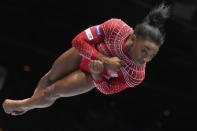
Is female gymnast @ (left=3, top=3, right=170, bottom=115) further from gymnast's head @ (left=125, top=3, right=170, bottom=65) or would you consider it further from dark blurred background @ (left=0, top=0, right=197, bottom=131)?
dark blurred background @ (left=0, top=0, right=197, bottom=131)

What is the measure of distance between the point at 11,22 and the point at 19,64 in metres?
0.49

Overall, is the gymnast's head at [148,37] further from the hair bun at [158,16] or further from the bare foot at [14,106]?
the bare foot at [14,106]

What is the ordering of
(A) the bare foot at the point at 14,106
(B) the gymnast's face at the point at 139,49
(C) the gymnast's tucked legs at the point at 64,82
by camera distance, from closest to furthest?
(B) the gymnast's face at the point at 139,49, (C) the gymnast's tucked legs at the point at 64,82, (A) the bare foot at the point at 14,106

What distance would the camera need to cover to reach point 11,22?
334 centimetres

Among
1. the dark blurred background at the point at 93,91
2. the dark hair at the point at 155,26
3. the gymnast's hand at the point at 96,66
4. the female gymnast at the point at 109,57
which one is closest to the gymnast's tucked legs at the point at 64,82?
the female gymnast at the point at 109,57

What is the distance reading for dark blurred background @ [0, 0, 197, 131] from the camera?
10.6 feet

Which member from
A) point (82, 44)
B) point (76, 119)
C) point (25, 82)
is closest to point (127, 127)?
point (76, 119)

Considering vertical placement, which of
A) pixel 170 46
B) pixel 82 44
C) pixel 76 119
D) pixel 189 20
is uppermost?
pixel 82 44

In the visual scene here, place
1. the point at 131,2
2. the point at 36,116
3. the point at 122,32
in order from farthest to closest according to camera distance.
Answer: the point at 36,116 → the point at 131,2 → the point at 122,32

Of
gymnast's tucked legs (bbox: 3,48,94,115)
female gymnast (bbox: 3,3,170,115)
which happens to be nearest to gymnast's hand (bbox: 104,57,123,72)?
female gymnast (bbox: 3,3,170,115)

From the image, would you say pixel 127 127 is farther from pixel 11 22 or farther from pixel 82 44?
pixel 82 44

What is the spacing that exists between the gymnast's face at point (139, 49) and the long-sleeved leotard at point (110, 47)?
0.04m

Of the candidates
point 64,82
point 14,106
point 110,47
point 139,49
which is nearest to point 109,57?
point 110,47

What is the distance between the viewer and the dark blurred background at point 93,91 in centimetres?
324
